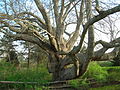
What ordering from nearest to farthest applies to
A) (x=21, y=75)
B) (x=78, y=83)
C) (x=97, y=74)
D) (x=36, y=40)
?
(x=78, y=83) → (x=36, y=40) → (x=97, y=74) → (x=21, y=75)

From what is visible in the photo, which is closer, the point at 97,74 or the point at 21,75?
the point at 97,74

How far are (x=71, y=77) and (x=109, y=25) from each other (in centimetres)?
311

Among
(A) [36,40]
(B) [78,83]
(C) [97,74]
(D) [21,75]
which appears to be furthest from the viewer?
(D) [21,75]

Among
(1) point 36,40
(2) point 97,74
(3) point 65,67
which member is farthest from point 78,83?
(1) point 36,40

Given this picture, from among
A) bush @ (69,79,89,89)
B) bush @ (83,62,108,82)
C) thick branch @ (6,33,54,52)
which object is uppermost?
thick branch @ (6,33,54,52)

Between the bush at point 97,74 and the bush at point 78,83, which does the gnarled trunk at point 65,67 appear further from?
the bush at point 97,74

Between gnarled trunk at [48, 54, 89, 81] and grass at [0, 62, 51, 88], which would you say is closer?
gnarled trunk at [48, 54, 89, 81]

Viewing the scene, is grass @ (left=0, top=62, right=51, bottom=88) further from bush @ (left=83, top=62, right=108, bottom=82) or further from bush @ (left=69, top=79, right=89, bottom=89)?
bush @ (left=83, top=62, right=108, bottom=82)

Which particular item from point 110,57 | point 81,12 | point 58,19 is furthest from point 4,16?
point 110,57

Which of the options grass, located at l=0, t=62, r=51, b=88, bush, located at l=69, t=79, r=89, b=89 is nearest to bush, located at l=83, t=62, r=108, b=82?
bush, located at l=69, t=79, r=89, b=89

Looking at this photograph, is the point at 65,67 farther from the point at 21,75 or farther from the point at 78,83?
the point at 21,75

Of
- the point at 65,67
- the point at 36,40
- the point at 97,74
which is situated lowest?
the point at 97,74

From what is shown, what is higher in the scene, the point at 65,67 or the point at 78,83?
the point at 65,67

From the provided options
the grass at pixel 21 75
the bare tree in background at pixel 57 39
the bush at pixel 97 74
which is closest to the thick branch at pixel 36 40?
the bare tree in background at pixel 57 39
